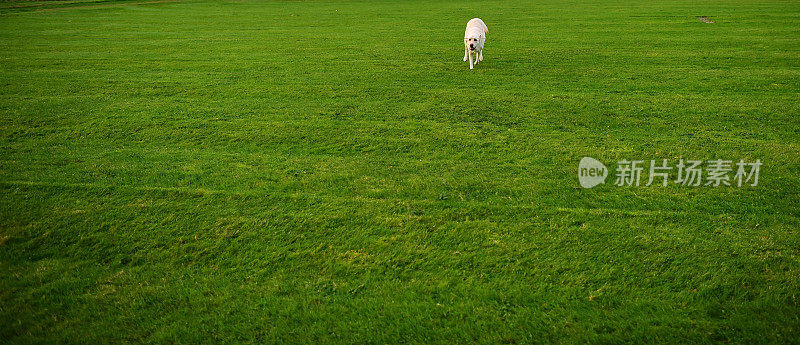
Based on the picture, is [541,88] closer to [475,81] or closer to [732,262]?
[475,81]

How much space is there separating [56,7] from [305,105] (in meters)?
31.5

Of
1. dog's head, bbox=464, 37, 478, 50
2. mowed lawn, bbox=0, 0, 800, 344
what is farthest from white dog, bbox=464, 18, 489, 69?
mowed lawn, bbox=0, 0, 800, 344

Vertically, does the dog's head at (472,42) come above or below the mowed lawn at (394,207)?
above

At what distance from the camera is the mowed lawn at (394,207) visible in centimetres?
352

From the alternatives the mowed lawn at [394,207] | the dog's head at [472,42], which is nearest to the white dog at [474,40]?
the dog's head at [472,42]

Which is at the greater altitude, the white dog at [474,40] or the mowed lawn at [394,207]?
the white dog at [474,40]

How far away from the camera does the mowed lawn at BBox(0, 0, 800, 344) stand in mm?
3521

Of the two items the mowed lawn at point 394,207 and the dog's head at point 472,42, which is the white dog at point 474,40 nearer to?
the dog's head at point 472,42

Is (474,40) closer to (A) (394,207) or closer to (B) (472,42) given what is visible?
(B) (472,42)

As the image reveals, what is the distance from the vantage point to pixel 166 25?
20969 mm

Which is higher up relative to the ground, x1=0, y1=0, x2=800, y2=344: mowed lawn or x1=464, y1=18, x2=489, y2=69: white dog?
x1=464, y1=18, x2=489, y2=69: white dog

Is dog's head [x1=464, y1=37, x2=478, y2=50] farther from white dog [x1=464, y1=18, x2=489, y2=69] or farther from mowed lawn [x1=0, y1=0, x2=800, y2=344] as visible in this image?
mowed lawn [x1=0, y1=0, x2=800, y2=344]

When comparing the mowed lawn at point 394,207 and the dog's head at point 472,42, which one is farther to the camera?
the dog's head at point 472,42

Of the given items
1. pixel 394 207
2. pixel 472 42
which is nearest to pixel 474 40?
pixel 472 42
